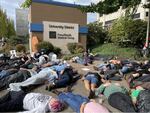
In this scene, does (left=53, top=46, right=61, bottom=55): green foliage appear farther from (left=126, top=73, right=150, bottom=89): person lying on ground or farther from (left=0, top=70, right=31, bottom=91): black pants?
(left=126, top=73, right=150, bottom=89): person lying on ground

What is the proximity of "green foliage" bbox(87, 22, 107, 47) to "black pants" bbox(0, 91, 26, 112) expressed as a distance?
19.6 m

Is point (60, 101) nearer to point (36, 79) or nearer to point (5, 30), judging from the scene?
point (36, 79)

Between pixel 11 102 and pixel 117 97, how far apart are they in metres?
2.70

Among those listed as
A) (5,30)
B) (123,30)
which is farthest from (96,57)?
(5,30)

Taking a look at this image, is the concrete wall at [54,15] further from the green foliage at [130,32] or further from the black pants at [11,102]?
the black pants at [11,102]

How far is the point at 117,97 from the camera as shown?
23.6 feet

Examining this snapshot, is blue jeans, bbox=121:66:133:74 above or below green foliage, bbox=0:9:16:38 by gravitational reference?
below

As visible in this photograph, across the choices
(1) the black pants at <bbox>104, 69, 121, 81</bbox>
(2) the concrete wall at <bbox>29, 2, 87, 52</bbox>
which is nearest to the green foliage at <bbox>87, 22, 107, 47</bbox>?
(2) the concrete wall at <bbox>29, 2, 87, 52</bbox>

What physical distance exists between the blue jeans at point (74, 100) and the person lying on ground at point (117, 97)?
28.1 inches

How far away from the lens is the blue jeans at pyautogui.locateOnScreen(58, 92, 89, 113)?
22.5 ft

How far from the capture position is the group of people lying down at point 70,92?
6.71 metres

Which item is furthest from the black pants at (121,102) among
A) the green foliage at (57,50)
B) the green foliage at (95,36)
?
the green foliage at (95,36)

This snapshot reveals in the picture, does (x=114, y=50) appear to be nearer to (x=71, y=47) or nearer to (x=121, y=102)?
(x=71, y=47)

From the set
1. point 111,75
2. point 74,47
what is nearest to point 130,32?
point 74,47
